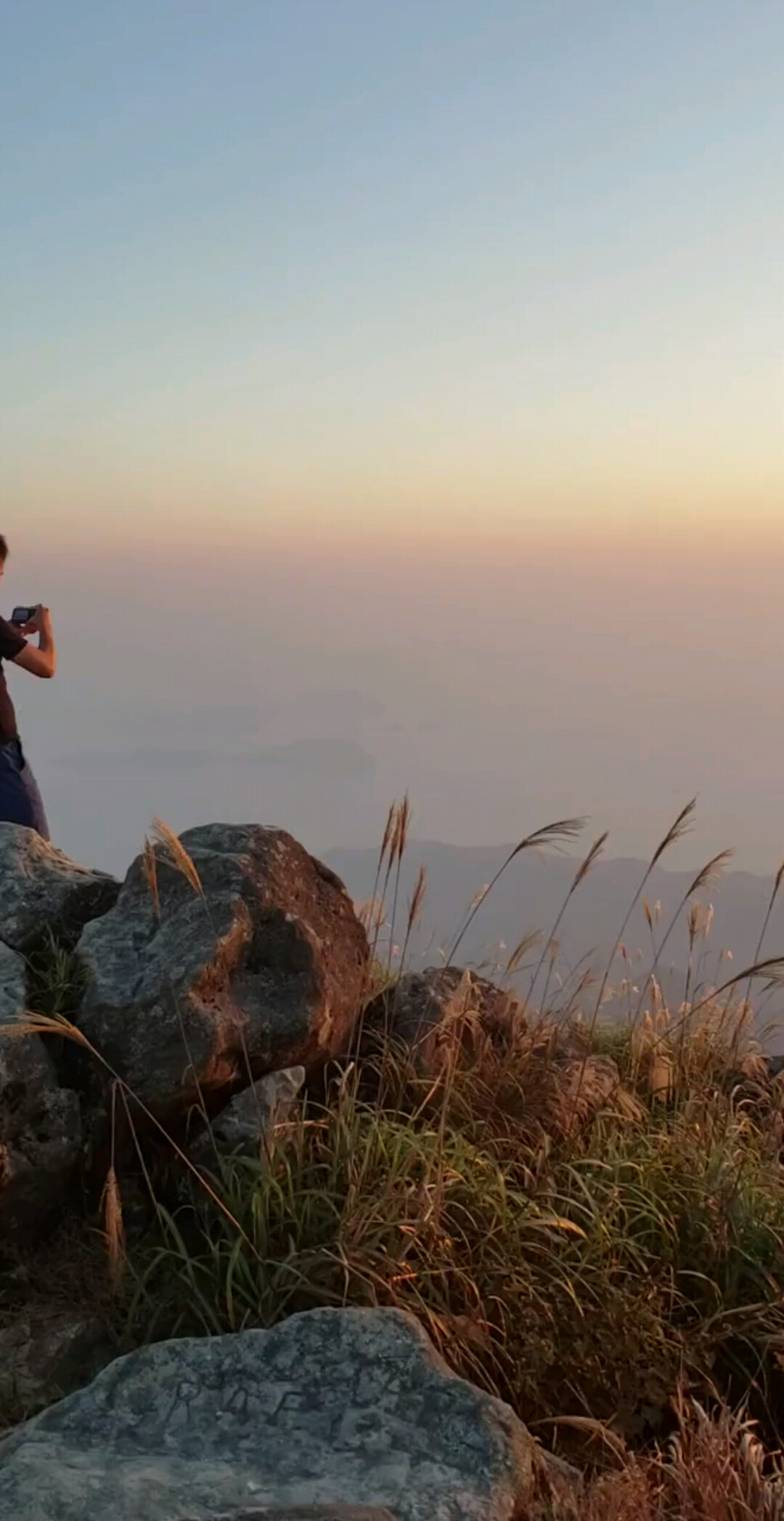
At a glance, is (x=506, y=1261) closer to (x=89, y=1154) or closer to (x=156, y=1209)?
(x=156, y=1209)

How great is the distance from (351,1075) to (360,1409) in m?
2.28

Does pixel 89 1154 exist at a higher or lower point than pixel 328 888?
lower

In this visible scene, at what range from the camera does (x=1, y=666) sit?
736 cm

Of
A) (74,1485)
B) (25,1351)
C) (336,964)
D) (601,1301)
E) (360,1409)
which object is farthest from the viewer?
(336,964)

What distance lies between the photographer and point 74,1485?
3045 mm

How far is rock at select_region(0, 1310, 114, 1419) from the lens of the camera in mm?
4254

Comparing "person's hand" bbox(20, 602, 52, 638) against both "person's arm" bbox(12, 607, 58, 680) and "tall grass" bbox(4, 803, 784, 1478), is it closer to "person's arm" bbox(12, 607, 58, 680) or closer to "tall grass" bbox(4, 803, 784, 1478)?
"person's arm" bbox(12, 607, 58, 680)

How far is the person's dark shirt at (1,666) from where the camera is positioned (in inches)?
288

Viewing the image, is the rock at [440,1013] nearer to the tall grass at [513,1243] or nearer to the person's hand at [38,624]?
the tall grass at [513,1243]

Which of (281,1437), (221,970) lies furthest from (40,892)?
(281,1437)

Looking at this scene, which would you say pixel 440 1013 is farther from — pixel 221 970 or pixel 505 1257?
pixel 505 1257

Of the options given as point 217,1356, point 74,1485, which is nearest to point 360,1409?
point 217,1356

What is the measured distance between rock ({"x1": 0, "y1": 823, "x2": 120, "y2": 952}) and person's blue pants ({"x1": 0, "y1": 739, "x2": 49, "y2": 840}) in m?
1.39

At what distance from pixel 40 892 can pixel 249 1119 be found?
1.42 m
